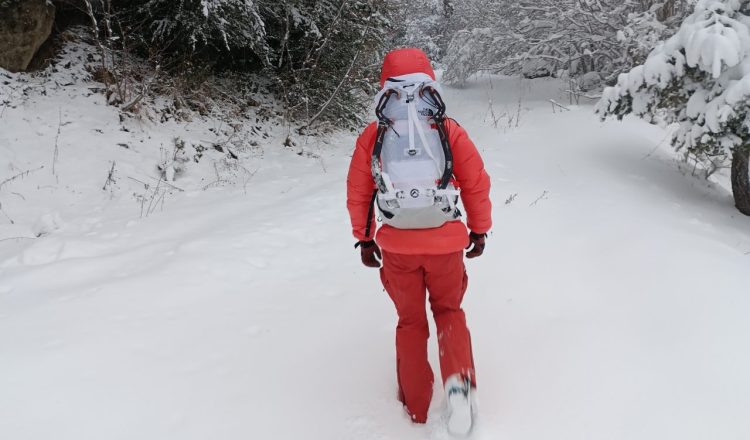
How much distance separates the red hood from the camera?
6.62 ft

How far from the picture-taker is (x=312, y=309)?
3197 millimetres

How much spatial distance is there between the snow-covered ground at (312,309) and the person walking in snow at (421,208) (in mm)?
270

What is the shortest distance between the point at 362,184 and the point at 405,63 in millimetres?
573

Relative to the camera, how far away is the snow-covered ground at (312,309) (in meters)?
2.15

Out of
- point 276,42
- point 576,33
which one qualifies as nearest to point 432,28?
point 576,33

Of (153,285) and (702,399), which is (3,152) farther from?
(702,399)

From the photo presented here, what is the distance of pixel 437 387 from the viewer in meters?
2.39

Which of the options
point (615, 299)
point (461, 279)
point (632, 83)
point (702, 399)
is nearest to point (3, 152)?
point (461, 279)

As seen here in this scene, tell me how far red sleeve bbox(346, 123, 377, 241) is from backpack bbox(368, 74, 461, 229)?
0.09 m

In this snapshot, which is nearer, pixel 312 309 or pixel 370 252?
pixel 370 252

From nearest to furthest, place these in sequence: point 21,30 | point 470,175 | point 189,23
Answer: point 470,175, point 21,30, point 189,23

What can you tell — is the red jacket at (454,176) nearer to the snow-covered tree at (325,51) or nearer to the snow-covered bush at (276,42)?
the snow-covered bush at (276,42)

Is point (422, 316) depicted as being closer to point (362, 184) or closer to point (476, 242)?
point (476, 242)

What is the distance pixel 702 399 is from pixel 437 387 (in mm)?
1253
